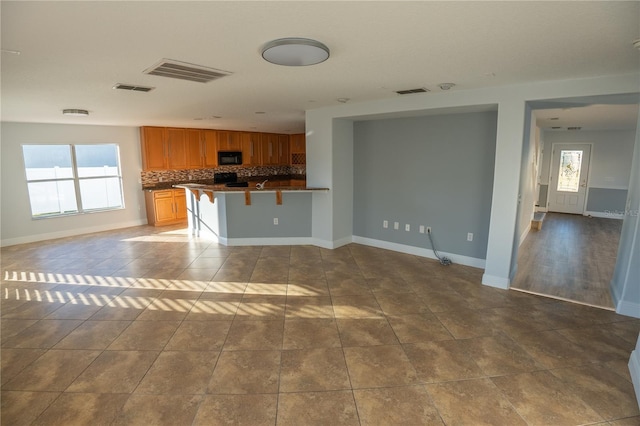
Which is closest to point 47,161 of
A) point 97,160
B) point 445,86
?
point 97,160

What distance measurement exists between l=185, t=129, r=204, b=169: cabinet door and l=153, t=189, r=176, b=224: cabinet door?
871mm

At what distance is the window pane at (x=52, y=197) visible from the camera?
623 centimetres

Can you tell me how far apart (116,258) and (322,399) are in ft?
14.4

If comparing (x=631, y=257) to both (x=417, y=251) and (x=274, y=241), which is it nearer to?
(x=417, y=251)

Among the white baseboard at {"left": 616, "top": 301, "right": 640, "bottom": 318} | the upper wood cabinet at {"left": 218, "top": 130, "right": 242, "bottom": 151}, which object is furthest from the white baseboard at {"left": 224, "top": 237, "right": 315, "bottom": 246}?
the white baseboard at {"left": 616, "top": 301, "right": 640, "bottom": 318}

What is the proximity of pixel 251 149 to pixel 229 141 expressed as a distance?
719 millimetres

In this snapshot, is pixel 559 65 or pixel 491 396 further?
pixel 559 65

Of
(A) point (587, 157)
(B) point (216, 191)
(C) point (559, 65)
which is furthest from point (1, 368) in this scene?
(A) point (587, 157)

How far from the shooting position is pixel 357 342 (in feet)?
9.12

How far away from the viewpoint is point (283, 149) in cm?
990

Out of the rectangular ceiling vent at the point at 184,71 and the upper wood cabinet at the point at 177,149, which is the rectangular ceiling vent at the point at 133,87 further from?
the upper wood cabinet at the point at 177,149

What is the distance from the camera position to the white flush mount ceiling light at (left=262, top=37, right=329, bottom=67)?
202 centimetres

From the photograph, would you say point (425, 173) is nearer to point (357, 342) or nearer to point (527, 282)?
point (527, 282)

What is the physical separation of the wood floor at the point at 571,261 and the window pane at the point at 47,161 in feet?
26.3
